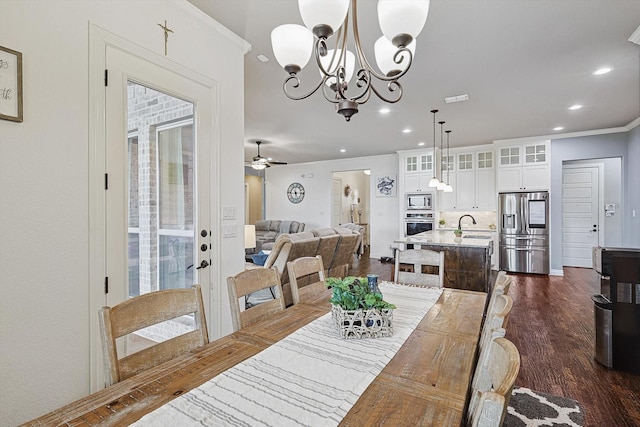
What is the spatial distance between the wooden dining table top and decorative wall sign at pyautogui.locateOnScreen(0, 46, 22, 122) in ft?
4.31

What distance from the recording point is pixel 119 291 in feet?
5.99

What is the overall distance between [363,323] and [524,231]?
627 cm

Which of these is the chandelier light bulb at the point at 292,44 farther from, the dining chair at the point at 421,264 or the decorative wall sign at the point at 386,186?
the decorative wall sign at the point at 386,186

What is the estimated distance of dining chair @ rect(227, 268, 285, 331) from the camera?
4.83 feet

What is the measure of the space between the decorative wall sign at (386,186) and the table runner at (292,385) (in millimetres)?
7071

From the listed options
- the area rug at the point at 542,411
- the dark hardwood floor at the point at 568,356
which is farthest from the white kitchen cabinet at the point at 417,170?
the area rug at the point at 542,411

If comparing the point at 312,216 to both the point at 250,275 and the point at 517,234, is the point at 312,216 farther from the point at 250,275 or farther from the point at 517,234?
the point at 250,275

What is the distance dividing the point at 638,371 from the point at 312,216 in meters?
7.51

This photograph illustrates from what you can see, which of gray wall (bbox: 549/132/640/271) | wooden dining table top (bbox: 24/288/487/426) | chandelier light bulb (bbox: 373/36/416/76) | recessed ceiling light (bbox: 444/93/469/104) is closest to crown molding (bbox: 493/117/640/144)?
gray wall (bbox: 549/132/640/271)

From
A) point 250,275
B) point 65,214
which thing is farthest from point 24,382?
point 250,275

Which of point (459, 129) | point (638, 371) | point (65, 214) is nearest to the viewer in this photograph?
point (65, 214)

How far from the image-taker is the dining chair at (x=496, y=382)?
0.56 m

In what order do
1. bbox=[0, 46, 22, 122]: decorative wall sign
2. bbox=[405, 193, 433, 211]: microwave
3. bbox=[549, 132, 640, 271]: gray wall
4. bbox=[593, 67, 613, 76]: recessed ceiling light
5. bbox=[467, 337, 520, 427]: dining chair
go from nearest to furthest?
bbox=[467, 337, 520, 427]: dining chair < bbox=[0, 46, 22, 122]: decorative wall sign < bbox=[593, 67, 613, 76]: recessed ceiling light < bbox=[549, 132, 640, 271]: gray wall < bbox=[405, 193, 433, 211]: microwave

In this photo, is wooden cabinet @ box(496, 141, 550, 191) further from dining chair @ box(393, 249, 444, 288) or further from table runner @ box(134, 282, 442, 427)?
table runner @ box(134, 282, 442, 427)
